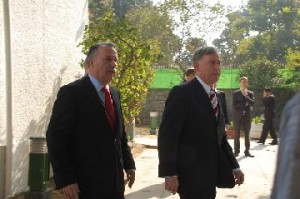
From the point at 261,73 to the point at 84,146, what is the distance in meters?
21.7

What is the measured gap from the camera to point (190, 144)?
147 inches

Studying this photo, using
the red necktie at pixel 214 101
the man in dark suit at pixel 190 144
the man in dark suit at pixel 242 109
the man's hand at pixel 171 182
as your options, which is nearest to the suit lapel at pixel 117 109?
the man in dark suit at pixel 190 144

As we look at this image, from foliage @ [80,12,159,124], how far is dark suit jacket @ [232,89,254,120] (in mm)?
2822

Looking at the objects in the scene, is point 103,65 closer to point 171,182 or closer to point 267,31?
point 171,182

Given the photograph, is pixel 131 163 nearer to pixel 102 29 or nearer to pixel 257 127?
pixel 102 29

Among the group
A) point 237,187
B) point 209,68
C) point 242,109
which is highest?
point 209,68

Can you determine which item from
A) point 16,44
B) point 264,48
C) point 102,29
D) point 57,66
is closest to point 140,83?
point 102,29

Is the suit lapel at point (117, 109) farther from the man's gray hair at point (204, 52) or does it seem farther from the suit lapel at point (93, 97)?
the man's gray hair at point (204, 52)

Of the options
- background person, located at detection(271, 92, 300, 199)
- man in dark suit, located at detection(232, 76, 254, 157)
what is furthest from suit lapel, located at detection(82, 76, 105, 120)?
man in dark suit, located at detection(232, 76, 254, 157)

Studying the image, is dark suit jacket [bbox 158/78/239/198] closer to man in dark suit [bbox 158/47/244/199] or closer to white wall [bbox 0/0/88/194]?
man in dark suit [bbox 158/47/244/199]

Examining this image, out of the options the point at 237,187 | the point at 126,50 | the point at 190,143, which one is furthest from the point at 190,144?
the point at 126,50

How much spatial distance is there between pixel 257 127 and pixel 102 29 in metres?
10.6

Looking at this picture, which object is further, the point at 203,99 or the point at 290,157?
the point at 203,99

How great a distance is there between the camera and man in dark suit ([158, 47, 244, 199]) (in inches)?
144
